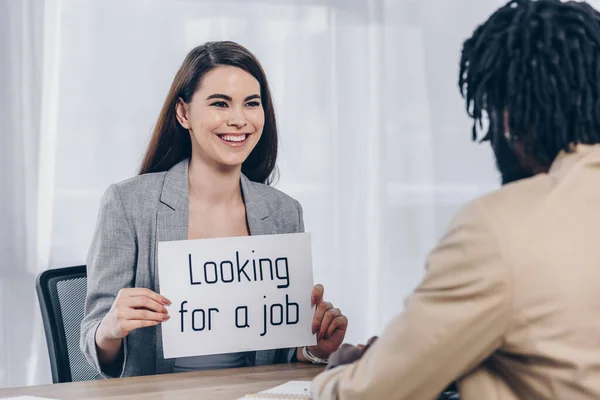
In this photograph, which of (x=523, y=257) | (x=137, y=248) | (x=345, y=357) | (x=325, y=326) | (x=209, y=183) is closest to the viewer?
(x=523, y=257)

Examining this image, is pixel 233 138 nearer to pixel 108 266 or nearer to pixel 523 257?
pixel 108 266

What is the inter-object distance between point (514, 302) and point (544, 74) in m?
0.29

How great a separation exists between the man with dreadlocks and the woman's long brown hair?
1.04m

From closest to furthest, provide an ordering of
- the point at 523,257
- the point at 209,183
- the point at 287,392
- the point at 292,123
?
the point at 523,257 < the point at 287,392 < the point at 209,183 < the point at 292,123

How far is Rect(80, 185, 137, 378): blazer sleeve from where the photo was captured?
181 cm

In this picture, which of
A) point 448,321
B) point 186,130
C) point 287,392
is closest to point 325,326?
point 287,392

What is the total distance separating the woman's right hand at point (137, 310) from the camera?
1.60 meters

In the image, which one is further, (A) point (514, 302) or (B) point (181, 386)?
(B) point (181, 386)

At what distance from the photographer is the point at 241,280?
5.53ft

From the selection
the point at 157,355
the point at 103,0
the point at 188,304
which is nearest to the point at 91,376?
the point at 157,355

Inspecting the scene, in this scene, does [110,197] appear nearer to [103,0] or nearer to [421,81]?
[103,0]

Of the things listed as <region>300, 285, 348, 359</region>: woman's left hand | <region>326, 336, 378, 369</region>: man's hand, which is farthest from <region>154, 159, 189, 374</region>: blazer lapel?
<region>326, 336, 378, 369</region>: man's hand

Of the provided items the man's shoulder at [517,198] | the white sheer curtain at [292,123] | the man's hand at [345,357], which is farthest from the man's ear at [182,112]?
the man's shoulder at [517,198]

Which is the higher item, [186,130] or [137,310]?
[186,130]
